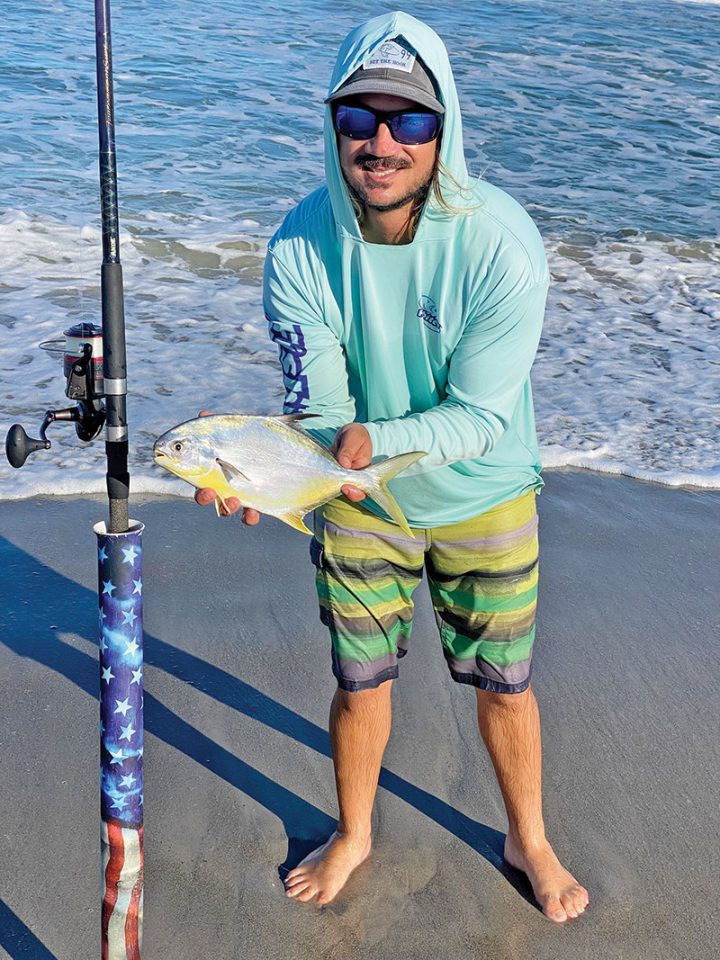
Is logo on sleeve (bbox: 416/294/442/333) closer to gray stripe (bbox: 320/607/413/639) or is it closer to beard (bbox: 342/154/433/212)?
beard (bbox: 342/154/433/212)

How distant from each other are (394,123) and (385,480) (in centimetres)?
83

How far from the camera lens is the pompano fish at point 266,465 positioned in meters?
2.40

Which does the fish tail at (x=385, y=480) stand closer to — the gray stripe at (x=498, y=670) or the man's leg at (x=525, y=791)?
the gray stripe at (x=498, y=670)

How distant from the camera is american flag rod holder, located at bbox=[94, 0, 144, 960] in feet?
6.79

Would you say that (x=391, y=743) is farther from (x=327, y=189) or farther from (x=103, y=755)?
(x=327, y=189)

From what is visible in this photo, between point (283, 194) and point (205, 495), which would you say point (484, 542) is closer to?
point (205, 495)

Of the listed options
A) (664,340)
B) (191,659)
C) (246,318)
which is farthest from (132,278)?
(191,659)

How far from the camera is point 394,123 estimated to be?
246 cm

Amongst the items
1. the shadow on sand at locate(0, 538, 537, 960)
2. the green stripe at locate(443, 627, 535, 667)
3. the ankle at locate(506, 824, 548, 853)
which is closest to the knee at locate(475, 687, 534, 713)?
the green stripe at locate(443, 627, 535, 667)

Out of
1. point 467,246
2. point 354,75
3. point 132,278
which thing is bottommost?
point 132,278

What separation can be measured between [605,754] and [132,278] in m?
6.11

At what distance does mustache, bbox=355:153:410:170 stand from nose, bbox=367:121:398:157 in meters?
0.01

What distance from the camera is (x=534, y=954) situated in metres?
2.78

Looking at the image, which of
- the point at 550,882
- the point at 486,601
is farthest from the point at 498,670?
the point at 550,882
